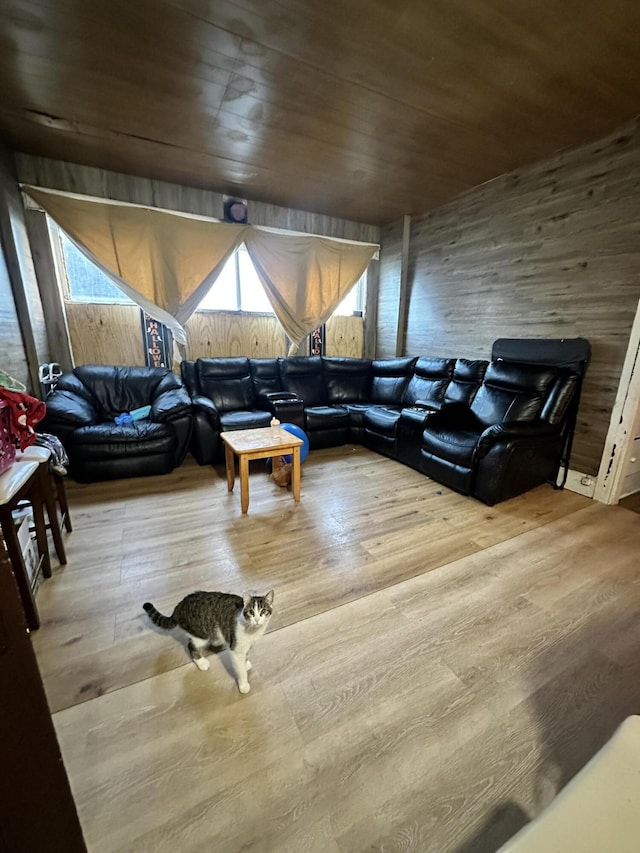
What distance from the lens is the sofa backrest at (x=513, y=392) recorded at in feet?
8.92

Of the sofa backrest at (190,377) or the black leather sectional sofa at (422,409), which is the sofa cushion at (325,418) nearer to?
the black leather sectional sofa at (422,409)

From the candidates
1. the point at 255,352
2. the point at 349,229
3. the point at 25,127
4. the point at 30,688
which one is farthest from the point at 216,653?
the point at 349,229

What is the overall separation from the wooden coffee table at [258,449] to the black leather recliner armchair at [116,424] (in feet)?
2.14

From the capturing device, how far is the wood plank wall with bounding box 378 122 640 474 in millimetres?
2424

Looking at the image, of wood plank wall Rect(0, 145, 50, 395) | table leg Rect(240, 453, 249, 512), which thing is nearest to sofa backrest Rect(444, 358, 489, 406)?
table leg Rect(240, 453, 249, 512)

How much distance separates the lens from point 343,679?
4.19 feet

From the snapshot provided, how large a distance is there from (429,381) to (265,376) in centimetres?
183

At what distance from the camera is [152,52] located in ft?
5.98

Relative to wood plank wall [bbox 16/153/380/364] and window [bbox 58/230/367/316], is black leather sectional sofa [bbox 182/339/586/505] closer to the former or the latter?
wood plank wall [bbox 16/153/380/364]

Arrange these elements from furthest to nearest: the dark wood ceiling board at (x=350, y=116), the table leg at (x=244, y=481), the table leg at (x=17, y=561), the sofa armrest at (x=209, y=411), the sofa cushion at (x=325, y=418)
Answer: the sofa cushion at (x=325, y=418)
the sofa armrest at (x=209, y=411)
the table leg at (x=244, y=481)
the dark wood ceiling board at (x=350, y=116)
the table leg at (x=17, y=561)

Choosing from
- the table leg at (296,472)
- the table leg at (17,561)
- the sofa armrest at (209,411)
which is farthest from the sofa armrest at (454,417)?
the table leg at (17,561)

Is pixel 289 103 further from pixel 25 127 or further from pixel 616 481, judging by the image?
pixel 616 481

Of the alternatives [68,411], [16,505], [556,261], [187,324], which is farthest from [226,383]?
[556,261]

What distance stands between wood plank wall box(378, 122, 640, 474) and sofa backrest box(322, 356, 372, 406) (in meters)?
1.00
